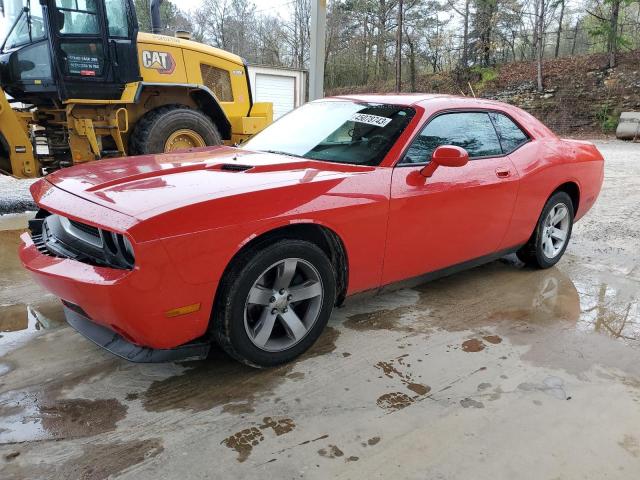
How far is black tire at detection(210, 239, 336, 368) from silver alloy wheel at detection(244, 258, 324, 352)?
29 mm

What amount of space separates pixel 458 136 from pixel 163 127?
171 inches

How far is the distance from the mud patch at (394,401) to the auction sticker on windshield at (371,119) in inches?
69.0

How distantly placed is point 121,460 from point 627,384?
2557 mm

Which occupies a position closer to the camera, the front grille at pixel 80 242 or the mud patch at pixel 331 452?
the mud patch at pixel 331 452

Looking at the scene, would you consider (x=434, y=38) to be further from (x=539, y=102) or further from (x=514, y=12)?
(x=539, y=102)

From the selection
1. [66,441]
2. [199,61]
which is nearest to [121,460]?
[66,441]

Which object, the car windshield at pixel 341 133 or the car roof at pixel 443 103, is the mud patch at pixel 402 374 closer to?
the car windshield at pixel 341 133

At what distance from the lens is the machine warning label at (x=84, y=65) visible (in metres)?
6.24

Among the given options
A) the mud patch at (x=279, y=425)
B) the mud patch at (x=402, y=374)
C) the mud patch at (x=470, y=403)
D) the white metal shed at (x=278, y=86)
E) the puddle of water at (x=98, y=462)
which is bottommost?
the mud patch at (x=470, y=403)

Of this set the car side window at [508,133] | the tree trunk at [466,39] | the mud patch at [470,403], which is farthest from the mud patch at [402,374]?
the tree trunk at [466,39]

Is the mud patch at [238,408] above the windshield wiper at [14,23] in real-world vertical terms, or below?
below

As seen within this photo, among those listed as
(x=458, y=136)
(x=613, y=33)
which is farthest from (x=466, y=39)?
(x=458, y=136)

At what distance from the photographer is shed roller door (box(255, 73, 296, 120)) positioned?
19.0m

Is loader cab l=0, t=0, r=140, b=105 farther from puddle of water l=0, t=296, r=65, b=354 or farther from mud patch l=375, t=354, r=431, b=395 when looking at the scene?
mud patch l=375, t=354, r=431, b=395
